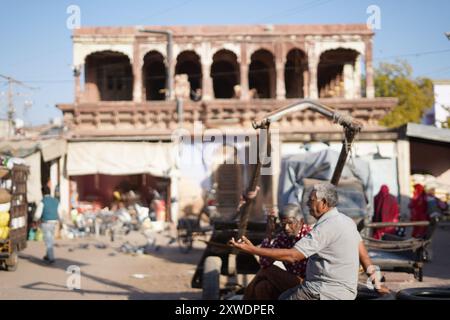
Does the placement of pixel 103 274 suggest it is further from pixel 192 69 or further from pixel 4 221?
pixel 192 69

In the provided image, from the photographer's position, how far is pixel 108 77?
2869 cm

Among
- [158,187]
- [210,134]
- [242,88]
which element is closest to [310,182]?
[210,134]

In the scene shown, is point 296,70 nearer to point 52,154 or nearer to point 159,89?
point 159,89

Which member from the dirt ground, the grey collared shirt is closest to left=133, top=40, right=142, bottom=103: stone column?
the dirt ground

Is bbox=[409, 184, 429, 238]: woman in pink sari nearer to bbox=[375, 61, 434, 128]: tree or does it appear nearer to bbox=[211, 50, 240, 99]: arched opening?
bbox=[211, 50, 240, 99]: arched opening

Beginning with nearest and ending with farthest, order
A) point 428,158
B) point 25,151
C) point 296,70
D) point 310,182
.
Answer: point 310,182 → point 25,151 → point 428,158 → point 296,70

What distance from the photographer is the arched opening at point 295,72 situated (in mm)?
27864

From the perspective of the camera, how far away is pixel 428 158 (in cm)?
2209

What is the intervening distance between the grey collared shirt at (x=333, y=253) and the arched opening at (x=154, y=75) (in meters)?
23.8

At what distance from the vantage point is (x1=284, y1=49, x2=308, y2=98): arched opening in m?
27.9

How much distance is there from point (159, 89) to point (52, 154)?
11.3 meters

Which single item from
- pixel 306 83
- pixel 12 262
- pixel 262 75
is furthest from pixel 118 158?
pixel 262 75

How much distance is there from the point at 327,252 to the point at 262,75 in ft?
84.7
